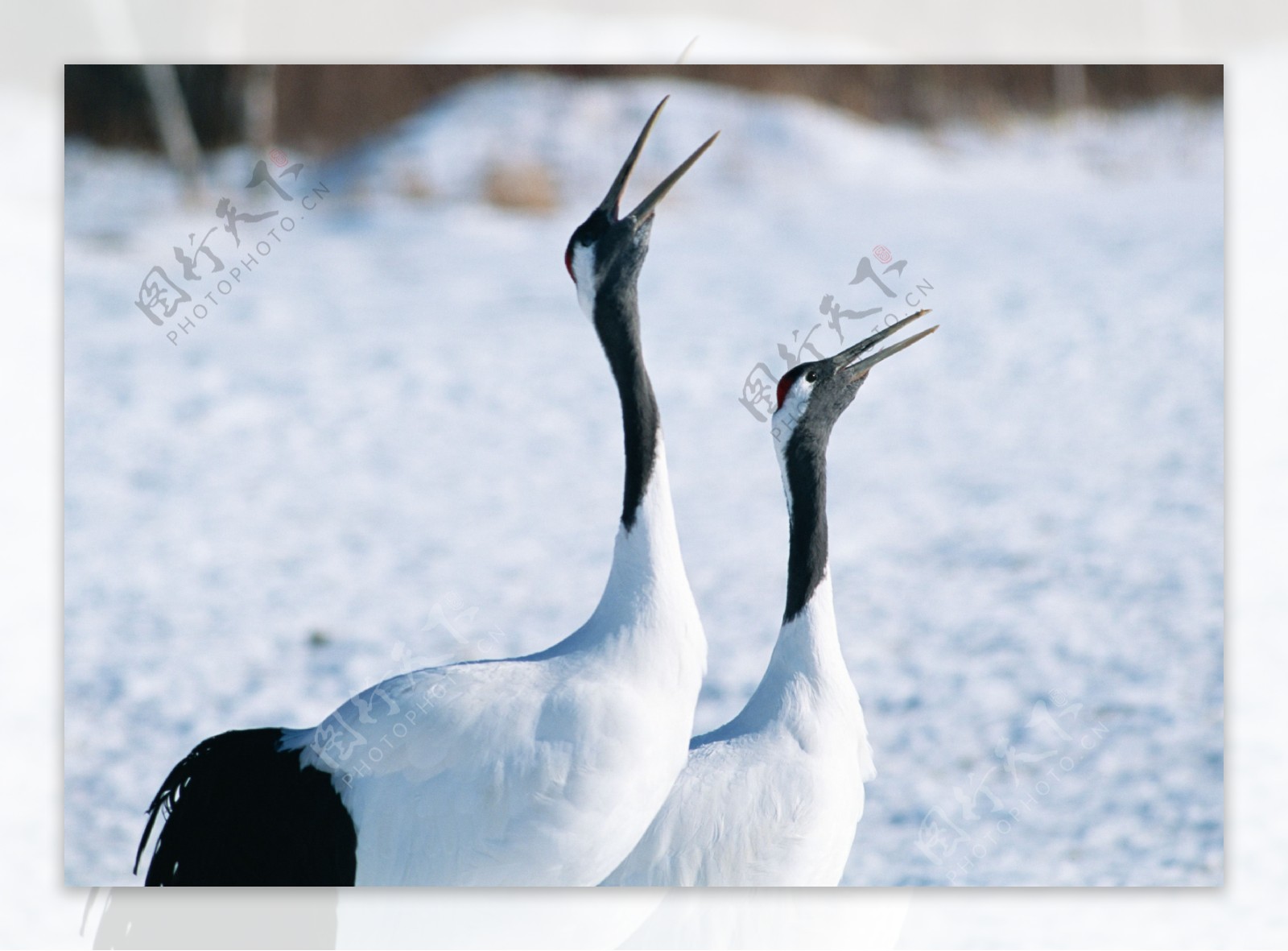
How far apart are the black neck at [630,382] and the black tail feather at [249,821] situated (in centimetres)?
70

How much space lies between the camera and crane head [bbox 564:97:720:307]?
2404mm

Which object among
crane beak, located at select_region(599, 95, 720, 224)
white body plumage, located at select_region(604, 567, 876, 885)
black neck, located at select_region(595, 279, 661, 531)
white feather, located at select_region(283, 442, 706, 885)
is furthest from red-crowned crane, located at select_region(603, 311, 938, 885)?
crane beak, located at select_region(599, 95, 720, 224)

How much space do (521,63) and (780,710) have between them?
4.46 feet

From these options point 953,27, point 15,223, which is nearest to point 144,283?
point 15,223

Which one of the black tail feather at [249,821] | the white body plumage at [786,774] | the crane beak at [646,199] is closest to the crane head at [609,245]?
the crane beak at [646,199]

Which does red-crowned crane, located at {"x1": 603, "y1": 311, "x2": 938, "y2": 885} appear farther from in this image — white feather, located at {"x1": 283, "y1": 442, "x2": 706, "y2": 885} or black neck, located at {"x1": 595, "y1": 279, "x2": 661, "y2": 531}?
black neck, located at {"x1": 595, "y1": 279, "x2": 661, "y2": 531}

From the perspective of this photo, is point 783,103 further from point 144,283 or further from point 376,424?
point 144,283

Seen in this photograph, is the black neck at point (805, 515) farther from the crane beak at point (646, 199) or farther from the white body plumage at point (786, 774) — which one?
the crane beak at point (646, 199)

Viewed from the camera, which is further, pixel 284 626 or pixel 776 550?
pixel 776 550

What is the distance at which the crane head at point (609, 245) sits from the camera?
7.89ft

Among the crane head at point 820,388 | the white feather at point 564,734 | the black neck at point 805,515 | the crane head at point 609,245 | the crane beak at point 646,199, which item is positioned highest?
the crane beak at point 646,199

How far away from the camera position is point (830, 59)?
2.90 meters

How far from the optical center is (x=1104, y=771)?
9.70ft

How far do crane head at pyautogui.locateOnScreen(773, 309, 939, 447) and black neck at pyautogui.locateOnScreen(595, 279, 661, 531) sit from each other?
8.8 inches
